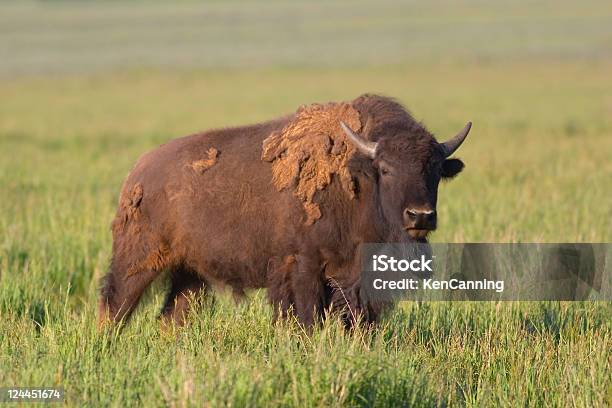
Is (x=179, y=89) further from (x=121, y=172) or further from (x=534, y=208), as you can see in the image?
(x=534, y=208)

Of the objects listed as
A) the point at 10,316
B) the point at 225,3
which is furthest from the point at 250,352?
the point at 225,3

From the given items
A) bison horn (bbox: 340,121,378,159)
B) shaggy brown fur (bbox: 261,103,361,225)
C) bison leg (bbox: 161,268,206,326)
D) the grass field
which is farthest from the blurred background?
bison horn (bbox: 340,121,378,159)

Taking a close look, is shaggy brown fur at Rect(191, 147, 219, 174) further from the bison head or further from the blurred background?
the blurred background

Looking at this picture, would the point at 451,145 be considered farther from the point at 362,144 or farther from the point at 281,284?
the point at 281,284

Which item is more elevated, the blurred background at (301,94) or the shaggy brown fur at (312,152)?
the shaggy brown fur at (312,152)

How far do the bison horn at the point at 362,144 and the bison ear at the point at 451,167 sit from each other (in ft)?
1.87

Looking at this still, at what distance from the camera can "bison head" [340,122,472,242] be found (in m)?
6.89

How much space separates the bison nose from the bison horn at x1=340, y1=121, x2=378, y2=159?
63 cm

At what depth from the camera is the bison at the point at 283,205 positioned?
7195mm

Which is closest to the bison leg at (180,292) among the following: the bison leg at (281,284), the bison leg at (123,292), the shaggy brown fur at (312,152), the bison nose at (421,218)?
the bison leg at (123,292)

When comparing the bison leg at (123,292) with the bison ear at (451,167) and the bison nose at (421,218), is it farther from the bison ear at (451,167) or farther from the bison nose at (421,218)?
the bison ear at (451,167)

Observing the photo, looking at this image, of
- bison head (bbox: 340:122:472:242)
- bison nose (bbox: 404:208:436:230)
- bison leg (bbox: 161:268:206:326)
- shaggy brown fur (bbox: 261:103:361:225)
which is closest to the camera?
bison nose (bbox: 404:208:436:230)

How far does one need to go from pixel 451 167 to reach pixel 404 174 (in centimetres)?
59

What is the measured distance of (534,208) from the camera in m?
12.5
